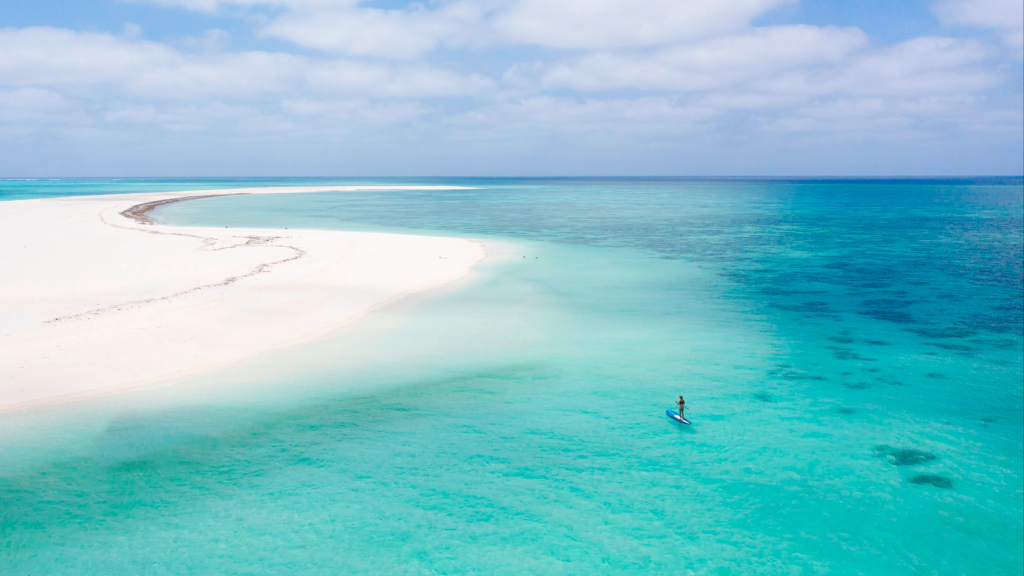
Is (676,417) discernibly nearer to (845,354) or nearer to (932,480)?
(932,480)

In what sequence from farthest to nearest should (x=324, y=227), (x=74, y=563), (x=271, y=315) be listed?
1. (x=324, y=227)
2. (x=271, y=315)
3. (x=74, y=563)

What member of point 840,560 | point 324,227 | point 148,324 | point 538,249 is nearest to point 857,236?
point 538,249

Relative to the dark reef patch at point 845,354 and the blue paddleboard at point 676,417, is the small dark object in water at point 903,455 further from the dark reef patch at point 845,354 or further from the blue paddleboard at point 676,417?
the dark reef patch at point 845,354

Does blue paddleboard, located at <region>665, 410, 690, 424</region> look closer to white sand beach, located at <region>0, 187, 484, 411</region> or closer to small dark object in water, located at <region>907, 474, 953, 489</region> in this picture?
small dark object in water, located at <region>907, 474, 953, 489</region>

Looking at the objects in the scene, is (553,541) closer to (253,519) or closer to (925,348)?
(253,519)

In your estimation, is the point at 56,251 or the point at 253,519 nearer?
the point at 253,519

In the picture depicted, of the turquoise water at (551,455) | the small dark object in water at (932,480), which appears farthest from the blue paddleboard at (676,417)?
the small dark object in water at (932,480)
